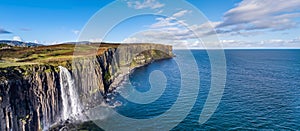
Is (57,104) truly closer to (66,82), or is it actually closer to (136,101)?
(66,82)

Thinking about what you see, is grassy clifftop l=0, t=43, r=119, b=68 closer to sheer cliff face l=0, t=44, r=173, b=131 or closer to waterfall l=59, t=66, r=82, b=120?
sheer cliff face l=0, t=44, r=173, b=131

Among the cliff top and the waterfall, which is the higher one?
the cliff top

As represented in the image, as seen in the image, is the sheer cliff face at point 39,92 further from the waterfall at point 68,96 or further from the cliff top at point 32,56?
the cliff top at point 32,56

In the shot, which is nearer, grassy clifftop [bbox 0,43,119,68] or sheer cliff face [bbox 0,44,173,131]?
sheer cliff face [bbox 0,44,173,131]

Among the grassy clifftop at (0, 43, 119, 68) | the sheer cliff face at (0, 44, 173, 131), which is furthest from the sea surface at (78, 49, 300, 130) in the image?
the grassy clifftop at (0, 43, 119, 68)

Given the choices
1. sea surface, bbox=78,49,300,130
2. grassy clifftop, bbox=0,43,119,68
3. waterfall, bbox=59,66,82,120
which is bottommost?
sea surface, bbox=78,49,300,130

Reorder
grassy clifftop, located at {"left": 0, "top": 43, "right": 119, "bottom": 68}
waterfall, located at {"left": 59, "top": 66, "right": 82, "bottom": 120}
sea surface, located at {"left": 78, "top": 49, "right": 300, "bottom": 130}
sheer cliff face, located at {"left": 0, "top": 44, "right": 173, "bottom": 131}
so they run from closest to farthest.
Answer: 1. sheer cliff face, located at {"left": 0, "top": 44, "right": 173, "bottom": 131}
2. sea surface, located at {"left": 78, "top": 49, "right": 300, "bottom": 130}
3. waterfall, located at {"left": 59, "top": 66, "right": 82, "bottom": 120}
4. grassy clifftop, located at {"left": 0, "top": 43, "right": 119, "bottom": 68}

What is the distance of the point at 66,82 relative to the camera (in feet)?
162

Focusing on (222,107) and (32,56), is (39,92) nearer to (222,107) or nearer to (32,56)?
(32,56)

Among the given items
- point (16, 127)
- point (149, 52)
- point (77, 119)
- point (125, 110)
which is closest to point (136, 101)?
point (125, 110)

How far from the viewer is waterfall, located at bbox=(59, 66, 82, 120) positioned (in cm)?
4794

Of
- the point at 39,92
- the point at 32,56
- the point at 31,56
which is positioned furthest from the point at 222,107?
the point at 31,56

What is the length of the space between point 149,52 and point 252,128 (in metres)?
153

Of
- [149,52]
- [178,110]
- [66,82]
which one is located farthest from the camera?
[149,52]
